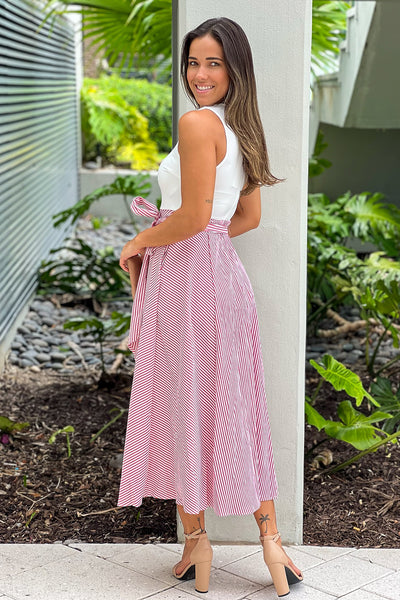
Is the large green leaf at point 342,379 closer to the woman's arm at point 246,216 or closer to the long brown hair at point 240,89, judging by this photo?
the woman's arm at point 246,216

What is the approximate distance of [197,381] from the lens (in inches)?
105

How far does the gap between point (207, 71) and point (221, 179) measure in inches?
12.6

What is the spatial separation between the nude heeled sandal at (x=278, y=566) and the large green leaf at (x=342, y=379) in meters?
0.72

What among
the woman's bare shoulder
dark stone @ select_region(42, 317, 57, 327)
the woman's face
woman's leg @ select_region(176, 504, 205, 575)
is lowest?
dark stone @ select_region(42, 317, 57, 327)

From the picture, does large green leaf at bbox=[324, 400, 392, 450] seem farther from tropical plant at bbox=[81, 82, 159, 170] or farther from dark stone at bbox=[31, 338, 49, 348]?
tropical plant at bbox=[81, 82, 159, 170]

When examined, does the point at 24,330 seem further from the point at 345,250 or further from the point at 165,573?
the point at 165,573

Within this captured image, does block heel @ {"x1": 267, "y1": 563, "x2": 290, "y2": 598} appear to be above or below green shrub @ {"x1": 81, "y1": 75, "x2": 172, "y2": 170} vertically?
below

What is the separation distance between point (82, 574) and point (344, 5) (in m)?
5.39

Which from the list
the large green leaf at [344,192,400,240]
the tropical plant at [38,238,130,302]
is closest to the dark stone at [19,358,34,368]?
the tropical plant at [38,238,130,302]

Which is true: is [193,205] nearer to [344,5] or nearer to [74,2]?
[74,2]

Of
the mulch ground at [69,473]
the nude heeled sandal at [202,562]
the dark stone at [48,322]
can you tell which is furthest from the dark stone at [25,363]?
the nude heeled sandal at [202,562]

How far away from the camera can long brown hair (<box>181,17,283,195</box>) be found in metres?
2.48

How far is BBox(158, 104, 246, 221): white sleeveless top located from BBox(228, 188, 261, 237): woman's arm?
0.49 ft

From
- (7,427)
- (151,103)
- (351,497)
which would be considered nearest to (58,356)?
(7,427)
